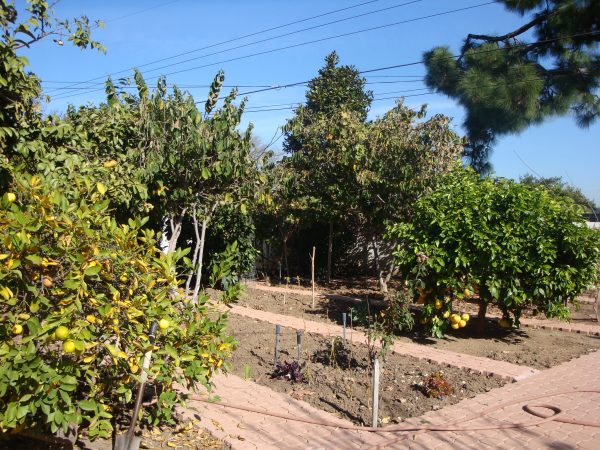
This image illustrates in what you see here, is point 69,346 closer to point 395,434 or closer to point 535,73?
point 395,434

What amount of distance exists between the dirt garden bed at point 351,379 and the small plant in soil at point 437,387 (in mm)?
44

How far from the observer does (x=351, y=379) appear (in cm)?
603

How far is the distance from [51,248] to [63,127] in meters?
2.95

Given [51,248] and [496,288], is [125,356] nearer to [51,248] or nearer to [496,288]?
[51,248]

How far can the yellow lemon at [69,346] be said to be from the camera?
2.56 meters

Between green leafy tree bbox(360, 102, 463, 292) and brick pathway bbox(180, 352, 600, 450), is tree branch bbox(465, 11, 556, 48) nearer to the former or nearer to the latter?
green leafy tree bbox(360, 102, 463, 292)

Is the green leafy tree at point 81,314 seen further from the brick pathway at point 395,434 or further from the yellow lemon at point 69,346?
the brick pathway at point 395,434

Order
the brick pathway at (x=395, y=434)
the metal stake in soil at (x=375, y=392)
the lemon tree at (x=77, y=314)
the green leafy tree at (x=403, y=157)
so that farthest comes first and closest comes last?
the green leafy tree at (x=403, y=157) → the metal stake in soil at (x=375, y=392) → the brick pathway at (x=395, y=434) → the lemon tree at (x=77, y=314)

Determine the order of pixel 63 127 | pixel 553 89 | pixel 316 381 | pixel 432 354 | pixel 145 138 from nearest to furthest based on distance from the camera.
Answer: pixel 63 127 → pixel 316 381 → pixel 145 138 → pixel 432 354 → pixel 553 89

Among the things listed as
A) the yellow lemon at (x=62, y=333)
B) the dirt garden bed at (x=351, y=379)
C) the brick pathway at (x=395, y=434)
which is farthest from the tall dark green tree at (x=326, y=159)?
the yellow lemon at (x=62, y=333)

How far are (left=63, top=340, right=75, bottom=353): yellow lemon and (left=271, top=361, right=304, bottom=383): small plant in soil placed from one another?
3643mm

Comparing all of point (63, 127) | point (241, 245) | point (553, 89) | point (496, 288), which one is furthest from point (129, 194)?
point (553, 89)

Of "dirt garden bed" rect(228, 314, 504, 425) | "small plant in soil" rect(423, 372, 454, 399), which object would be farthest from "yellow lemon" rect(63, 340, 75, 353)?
"small plant in soil" rect(423, 372, 454, 399)

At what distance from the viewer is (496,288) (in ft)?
25.2
